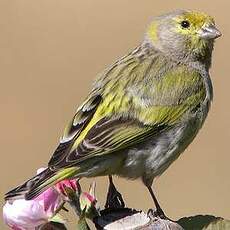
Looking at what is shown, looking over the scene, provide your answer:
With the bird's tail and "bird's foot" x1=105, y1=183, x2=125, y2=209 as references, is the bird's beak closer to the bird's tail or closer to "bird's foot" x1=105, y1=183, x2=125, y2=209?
the bird's tail

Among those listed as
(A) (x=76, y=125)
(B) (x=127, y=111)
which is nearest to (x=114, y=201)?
(A) (x=76, y=125)

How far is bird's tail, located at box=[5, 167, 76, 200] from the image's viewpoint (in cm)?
383

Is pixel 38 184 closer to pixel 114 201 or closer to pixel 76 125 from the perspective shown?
pixel 114 201

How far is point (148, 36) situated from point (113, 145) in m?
1.25

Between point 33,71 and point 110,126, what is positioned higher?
point 110,126

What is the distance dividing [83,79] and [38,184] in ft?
32.1

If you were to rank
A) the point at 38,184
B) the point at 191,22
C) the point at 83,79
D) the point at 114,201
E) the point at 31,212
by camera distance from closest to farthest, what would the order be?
the point at 31,212 < the point at 38,184 < the point at 114,201 < the point at 191,22 < the point at 83,79

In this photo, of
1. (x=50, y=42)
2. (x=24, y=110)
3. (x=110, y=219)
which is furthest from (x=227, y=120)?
(x=110, y=219)

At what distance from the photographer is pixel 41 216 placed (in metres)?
3.67

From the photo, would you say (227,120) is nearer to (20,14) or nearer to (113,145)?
(20,14)

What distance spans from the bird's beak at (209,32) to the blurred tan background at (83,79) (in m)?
3.26

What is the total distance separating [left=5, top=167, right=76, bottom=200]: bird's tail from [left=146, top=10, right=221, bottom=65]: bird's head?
1356 millimetres

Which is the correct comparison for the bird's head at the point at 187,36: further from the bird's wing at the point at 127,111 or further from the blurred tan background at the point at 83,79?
the blurred tan background at the point at 83,79

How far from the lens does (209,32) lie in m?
5.67
